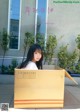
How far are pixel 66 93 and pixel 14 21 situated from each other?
3.62 m

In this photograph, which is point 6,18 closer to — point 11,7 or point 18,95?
point 11,7

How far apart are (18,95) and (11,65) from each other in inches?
188

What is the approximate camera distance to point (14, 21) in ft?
34.4

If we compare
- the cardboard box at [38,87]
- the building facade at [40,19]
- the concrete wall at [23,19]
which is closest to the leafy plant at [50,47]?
the building facade at [40,19]

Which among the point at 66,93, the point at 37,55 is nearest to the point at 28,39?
the point at 66,93

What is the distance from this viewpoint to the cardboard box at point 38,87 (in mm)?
5516

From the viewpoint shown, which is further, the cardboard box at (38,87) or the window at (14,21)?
the window at (14,21)

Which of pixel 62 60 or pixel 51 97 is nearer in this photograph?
pixel 51 97

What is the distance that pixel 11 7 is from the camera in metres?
10.4

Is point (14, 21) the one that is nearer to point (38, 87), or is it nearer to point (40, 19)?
point (40, 19)

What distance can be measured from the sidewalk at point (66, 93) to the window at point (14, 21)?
5.06ft

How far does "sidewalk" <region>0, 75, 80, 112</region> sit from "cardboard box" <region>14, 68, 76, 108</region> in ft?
1.45

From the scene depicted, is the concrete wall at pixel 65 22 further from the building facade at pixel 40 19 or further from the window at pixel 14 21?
the window at pixel 14 21

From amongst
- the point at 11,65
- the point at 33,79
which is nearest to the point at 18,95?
the point at 33,79
